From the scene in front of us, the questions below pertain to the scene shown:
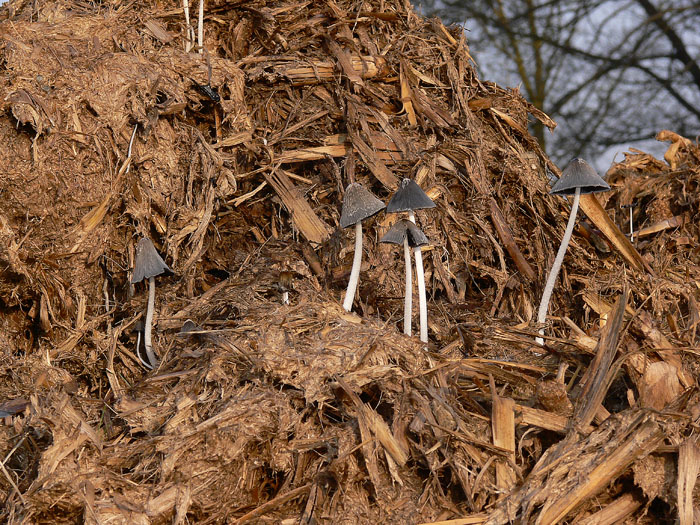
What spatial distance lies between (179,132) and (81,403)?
173 cm

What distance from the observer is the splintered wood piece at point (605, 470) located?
Result: 2.43m

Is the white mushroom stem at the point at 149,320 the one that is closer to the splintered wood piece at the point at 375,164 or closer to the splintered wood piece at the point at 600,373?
the splintered wood piece at the point at 375,164

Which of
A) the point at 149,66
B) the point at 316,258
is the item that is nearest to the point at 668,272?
the point at 316,258

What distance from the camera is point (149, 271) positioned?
137 inches

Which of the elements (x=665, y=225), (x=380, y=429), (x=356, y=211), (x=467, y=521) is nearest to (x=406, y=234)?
(x=356, y=211)

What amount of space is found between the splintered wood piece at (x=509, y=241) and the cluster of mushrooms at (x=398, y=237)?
0.56 metres

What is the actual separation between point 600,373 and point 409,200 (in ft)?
3.76

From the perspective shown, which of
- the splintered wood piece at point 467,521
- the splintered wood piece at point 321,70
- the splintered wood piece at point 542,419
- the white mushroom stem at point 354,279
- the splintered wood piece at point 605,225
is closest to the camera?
the splintered wood piece at point 467,521

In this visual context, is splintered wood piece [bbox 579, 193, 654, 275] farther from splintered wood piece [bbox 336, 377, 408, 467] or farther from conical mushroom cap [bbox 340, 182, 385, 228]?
splintered wood piece [bbox 336, 377, 408, 467]

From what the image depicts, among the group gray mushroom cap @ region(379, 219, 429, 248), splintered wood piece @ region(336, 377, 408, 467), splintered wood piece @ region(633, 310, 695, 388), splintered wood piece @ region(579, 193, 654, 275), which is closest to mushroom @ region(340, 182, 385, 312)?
gray mushroom cap @ region(379, 219, 429, 248)

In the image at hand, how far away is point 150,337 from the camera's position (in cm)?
357

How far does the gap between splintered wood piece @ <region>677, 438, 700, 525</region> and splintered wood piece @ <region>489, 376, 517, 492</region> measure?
1.92 ft

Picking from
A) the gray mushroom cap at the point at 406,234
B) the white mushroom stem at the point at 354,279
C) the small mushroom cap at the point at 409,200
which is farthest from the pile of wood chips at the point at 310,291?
the small mushroom cap at the point at 409,200

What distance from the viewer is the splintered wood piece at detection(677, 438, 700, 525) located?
2461mm
